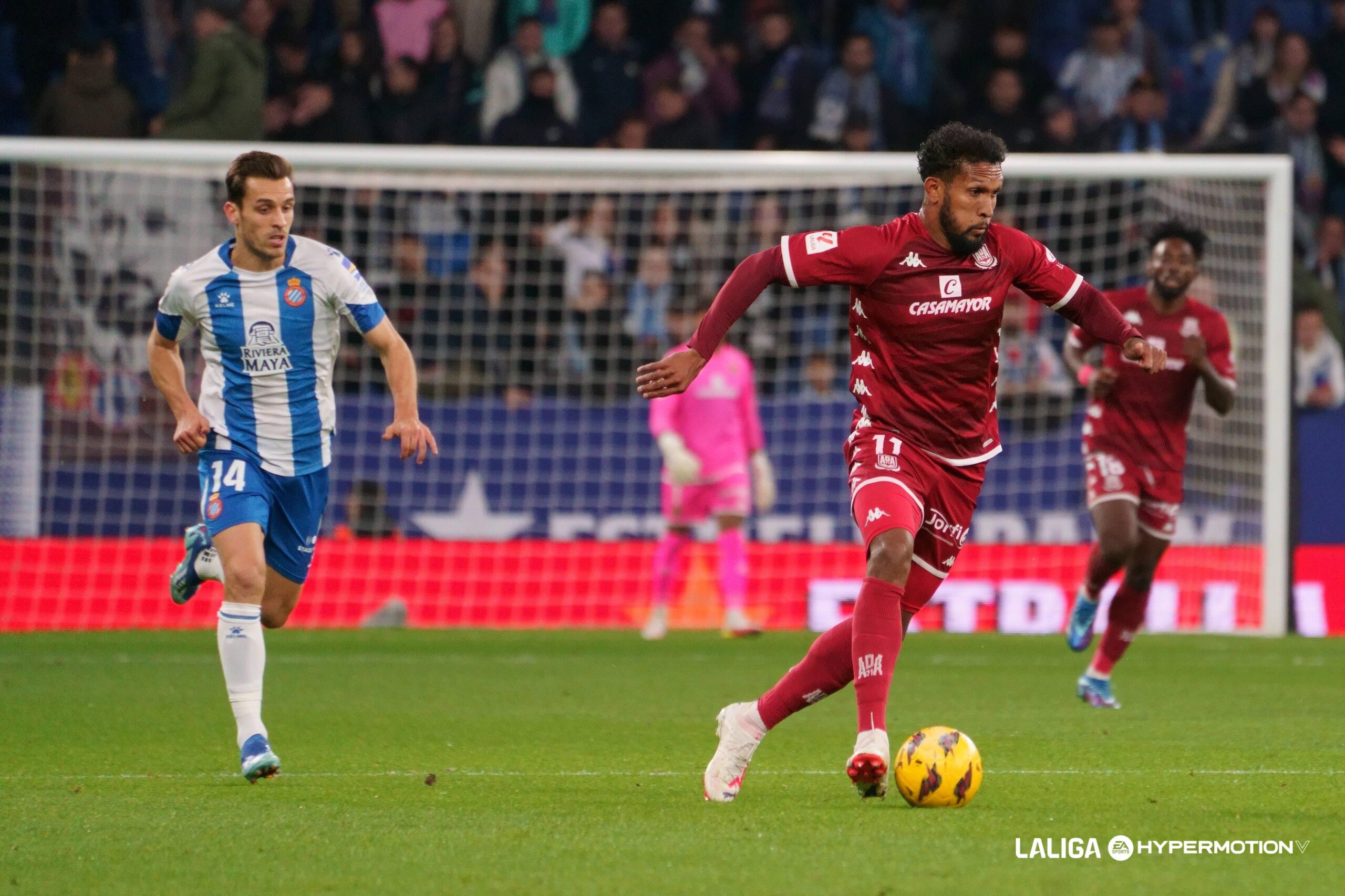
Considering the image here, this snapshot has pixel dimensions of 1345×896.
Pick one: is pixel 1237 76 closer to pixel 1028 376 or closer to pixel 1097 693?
pixel 1028 376

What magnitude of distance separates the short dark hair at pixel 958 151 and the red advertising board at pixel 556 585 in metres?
7.61

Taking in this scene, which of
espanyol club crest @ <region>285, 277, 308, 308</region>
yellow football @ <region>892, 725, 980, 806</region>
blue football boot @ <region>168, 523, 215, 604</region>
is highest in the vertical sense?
espanyol club crest @ <region>285, 277, 308, 308</region>

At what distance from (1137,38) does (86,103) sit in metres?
9.16

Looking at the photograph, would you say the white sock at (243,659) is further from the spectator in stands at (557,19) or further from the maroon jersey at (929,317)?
the spectator in stands at (557,19)

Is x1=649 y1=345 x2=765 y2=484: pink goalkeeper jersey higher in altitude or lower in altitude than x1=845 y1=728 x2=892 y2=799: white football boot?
higher

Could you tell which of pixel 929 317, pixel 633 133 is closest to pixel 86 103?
pixel 633 133

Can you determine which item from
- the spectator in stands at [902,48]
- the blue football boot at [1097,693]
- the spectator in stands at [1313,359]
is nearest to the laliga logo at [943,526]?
the blue football boot at [1097,693]

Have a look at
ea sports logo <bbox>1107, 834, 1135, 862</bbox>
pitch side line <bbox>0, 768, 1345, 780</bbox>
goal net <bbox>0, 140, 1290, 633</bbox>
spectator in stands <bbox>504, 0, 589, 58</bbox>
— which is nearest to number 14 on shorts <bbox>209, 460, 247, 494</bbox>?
pitch side line <bbox>0, 768, 1345, 780</bbox>

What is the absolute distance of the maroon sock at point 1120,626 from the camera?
911 centimetres

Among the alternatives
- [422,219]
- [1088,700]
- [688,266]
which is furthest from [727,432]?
[1088,700]

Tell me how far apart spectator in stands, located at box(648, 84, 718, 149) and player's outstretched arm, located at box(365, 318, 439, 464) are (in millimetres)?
9678

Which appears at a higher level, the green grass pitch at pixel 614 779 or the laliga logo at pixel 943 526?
the laliga logo at pixel 943 526

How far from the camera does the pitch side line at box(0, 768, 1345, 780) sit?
6.49 metres

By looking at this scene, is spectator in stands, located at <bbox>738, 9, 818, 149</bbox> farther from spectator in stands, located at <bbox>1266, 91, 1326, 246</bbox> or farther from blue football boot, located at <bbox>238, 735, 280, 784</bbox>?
blue football boot, located at <bbox>238, 735, 280, 784</bbox>
